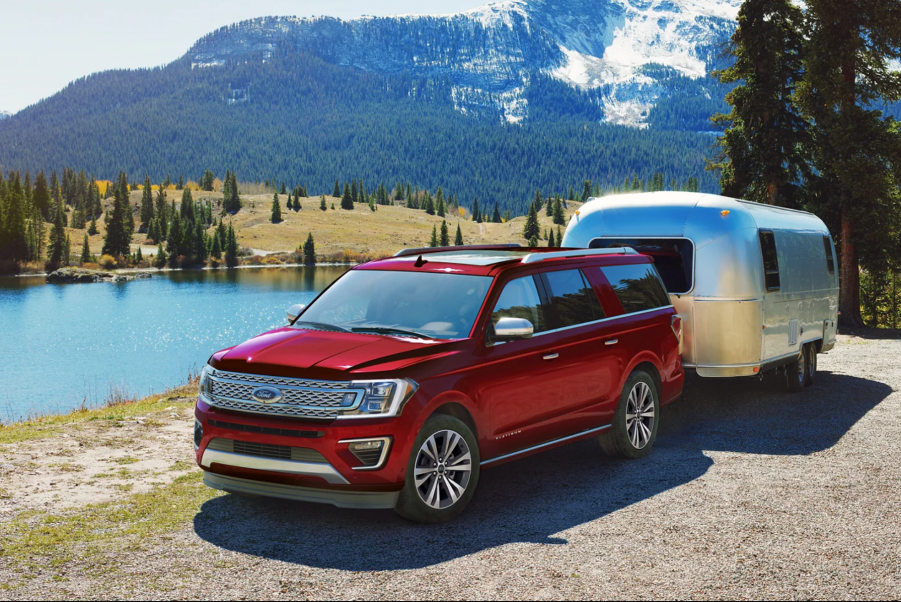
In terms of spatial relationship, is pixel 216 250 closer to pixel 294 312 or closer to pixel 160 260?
pixel 160 260

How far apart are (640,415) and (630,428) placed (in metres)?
0.25

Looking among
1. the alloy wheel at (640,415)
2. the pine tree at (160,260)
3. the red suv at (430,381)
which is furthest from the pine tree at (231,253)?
the red suv at (430,381)

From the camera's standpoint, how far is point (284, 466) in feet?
21.4

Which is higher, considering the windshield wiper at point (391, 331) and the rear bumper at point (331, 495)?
the windshield wiper at point (391, 331)

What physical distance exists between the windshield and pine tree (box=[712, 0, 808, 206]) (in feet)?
87.9

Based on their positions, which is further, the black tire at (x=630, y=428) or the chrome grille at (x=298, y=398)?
the black tire at (x=630, y=428)

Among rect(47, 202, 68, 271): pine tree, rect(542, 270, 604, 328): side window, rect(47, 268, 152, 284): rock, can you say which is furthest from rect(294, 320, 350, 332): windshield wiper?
rect(47, 202, 68, 271): pine tree

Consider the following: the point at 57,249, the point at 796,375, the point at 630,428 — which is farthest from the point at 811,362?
the point at 57,249

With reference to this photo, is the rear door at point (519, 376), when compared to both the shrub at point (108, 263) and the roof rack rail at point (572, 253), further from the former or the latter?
the shrub at point (108, 263)

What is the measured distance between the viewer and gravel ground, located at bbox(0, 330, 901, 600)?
218 inches

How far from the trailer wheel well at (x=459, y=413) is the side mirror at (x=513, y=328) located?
0.70m

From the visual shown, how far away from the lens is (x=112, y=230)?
139 meters

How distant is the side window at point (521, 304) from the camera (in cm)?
777

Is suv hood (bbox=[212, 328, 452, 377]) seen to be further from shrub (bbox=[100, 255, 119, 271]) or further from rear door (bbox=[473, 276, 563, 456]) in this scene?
shrub (bbox=[100, 255, 119, 271])
